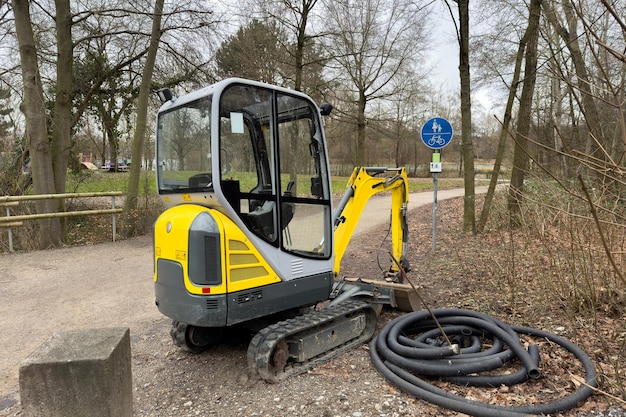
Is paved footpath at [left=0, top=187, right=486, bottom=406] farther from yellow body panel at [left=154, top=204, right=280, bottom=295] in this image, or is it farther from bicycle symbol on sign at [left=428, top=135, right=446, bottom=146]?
bicycle symbol on sign at [left=428, top=135, right=446, bottom=146]

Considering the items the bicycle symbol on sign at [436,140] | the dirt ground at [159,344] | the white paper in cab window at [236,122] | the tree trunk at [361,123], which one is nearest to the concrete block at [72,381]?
the dirt ground at [159,344]

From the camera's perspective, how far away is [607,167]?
2.19 m

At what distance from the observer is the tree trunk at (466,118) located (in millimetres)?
10258

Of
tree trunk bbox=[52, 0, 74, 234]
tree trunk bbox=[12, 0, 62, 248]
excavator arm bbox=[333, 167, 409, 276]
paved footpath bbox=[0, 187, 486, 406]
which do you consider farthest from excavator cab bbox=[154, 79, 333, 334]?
tree trunk bbox=[52, 0, 74, 234]

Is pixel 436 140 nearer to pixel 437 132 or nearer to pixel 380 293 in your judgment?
pixel 437 132

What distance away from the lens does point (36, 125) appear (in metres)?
9.96

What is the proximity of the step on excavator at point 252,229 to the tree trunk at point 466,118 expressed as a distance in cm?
635

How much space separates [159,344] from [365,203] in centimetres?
284

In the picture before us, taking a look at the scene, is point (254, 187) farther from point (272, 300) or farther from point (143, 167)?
point (143, 167)

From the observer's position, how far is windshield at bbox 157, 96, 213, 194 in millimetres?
3850

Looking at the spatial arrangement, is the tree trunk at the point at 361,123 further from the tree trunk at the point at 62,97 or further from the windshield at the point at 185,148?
the windshield at the point at 185,148

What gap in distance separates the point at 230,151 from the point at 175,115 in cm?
77

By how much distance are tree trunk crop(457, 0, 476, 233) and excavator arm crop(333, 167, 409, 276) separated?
5106mm

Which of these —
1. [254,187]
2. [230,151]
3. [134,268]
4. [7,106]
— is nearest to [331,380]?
[254,187]
